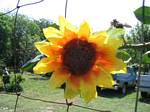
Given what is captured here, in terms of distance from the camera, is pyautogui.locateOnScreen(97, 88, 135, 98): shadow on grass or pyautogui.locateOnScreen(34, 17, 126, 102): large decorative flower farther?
pyautogui.locateOnScreen(97, 88, 135, 98): shadow on grass

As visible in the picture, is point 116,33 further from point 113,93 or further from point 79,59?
point 113,93

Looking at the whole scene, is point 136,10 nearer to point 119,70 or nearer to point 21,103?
point 119,70

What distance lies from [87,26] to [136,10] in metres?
0.07

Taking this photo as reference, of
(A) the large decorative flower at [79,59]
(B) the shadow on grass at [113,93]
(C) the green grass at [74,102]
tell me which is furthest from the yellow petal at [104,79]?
(B) the shadow on grass at [113,93]

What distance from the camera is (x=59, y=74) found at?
31 cm

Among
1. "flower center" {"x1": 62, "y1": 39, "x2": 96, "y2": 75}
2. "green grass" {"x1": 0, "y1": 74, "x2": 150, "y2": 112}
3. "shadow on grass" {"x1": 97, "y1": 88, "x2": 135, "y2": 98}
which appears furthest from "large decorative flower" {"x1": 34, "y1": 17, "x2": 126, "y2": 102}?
"shadow on grass" {"x1": 97, "y1": 88, "x2": 135, "y2": 98}

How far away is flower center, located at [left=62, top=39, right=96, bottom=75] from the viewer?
0.32 metres

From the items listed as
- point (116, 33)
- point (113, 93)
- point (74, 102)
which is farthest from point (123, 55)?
point (113, 93)

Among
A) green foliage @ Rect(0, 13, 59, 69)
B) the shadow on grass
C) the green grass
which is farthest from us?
the shadow on grass

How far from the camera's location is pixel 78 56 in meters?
0.31

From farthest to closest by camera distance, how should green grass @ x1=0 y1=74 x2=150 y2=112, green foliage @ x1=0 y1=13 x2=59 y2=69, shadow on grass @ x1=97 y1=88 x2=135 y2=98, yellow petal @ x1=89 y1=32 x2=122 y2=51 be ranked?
1. shadow on grass @ x1=97 y1=88 x2=135 y2=98
2. green grass @ x1=0 y1=74 x2=150 y2=112
3. green foliage @ x1=0 y1=13 x2=59 y2=69
4. yellow petal @ x1=89 y1=32 x2=122 y2=51

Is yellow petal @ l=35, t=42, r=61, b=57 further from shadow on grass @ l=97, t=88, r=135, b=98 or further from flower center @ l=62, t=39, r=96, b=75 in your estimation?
shadow on grass @ l=97, t=88, r=135, b=98

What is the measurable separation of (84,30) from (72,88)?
0.04 metres

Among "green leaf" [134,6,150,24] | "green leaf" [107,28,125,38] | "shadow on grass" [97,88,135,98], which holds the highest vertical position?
"green leaf" [134,6,150,24]
